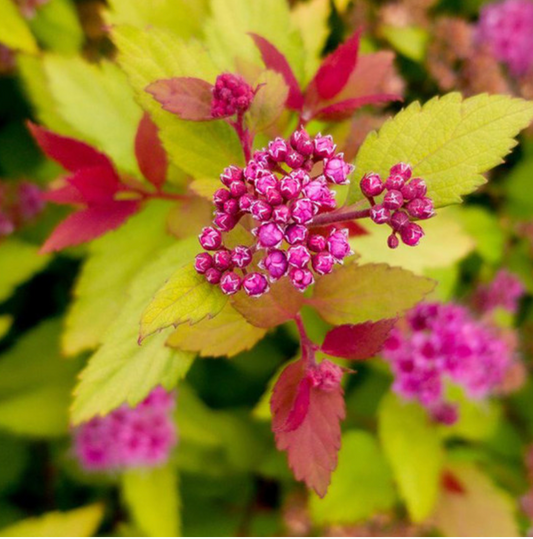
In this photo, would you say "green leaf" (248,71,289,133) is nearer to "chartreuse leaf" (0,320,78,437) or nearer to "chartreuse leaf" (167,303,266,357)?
"chartreuse leaf" (167,303,266,357)

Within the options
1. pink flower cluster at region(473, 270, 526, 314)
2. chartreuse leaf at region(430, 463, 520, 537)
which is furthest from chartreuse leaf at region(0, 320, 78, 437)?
pink flower cluster at region(473, 270, 526, 314)

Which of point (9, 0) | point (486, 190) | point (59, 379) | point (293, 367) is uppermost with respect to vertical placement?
point (9, 0)

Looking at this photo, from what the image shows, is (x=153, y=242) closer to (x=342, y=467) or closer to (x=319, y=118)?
(x=319, y=118)

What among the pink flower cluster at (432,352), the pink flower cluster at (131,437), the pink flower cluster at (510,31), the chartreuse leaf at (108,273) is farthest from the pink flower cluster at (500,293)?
the chartreuse leaf at (108,273)

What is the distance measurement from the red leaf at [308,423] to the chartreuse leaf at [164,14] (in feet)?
2.74

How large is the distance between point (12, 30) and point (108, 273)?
1.81 feet

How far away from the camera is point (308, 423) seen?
0.87 meters

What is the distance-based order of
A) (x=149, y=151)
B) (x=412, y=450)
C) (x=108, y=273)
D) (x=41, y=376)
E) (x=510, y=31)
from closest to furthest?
(x=149, y=151) < (x=108, y=273) < (x=412, y=450) < (x=41, y=376) < (x=510, y=31)

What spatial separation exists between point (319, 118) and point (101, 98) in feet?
1.63

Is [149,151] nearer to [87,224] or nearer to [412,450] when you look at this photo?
[87,224]

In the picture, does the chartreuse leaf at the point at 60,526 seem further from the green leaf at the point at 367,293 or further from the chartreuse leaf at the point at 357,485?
the green leaf at the point at 367,293

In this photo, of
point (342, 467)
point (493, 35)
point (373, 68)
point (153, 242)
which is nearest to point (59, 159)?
point (153, 242)

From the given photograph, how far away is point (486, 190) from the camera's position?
2092 millimetres

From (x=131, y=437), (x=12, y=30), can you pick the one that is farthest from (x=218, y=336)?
(x=12, y=30)
